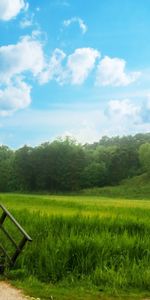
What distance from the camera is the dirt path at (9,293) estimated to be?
11.4m

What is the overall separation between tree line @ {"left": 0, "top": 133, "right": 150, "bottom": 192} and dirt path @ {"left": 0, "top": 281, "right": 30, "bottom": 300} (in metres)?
102

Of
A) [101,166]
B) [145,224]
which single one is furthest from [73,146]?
[145,224]

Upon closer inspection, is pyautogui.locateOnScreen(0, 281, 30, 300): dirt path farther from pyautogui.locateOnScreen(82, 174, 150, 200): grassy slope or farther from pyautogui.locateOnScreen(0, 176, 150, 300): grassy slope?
pyautogui.locateOnScreen(82, 174, 150, 200): grassy slope

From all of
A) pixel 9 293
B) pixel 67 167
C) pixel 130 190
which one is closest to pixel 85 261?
pixel 9 293

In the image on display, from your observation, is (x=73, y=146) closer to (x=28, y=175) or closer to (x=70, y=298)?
(x=28, y=175)

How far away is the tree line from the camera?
11719 cm

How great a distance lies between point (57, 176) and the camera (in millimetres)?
115812

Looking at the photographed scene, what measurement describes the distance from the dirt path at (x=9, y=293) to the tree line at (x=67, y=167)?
102 meters

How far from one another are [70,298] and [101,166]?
11302 cm

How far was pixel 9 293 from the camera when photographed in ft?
38.7

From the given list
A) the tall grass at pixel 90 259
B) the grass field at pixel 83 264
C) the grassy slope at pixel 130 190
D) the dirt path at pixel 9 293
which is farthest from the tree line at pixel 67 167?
the dirt path at pixel 9 293

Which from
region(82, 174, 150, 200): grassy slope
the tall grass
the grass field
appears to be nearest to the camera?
the grass field

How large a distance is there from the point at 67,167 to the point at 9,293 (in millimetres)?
104893

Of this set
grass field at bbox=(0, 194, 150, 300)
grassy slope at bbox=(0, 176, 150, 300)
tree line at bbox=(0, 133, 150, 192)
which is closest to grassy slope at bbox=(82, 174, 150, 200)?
tree line at bbox=(0, 133, 150, 192)
